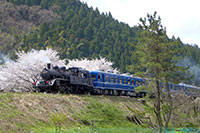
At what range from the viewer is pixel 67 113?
1552cm

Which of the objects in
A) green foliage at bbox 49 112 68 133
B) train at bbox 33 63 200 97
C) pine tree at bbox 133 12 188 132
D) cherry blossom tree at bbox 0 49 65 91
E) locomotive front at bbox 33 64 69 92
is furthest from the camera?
cherry blossom tree at bbox 0 49 65 91

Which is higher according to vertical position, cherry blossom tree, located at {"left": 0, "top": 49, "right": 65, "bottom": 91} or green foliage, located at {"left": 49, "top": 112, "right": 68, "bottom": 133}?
cherry blossom tree, located at {"left": 0, "top": 49, "right": 65, "bottom": 91}

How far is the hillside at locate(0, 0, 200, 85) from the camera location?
7075cm

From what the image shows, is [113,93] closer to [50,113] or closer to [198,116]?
[198,116]

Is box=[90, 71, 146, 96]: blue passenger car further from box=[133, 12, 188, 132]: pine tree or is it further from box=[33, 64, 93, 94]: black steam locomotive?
box=[133, 12, 188, 132]: pine tree

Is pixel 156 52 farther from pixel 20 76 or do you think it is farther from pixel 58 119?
pixel 20 76

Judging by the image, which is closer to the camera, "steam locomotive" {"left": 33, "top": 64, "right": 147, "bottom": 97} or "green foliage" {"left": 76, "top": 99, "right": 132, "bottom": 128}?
"green foliage" {"left": 76, "top": 99, "right": 132, "bottom": 128}

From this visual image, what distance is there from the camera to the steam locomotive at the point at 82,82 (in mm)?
20328

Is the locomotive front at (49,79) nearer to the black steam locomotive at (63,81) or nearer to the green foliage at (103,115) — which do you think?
the black steam locomotive at (63,81)

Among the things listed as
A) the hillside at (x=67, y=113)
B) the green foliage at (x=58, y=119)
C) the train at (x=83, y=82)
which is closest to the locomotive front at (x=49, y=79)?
the train at (x=83, y=82)

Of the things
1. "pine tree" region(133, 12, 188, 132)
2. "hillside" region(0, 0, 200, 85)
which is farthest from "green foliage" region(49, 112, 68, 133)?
"hillside" region(0, 0, 200, 85)

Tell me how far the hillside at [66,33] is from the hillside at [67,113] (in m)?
42.1

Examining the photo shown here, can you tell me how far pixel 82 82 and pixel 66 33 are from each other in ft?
198

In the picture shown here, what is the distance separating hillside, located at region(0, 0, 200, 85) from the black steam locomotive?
1577 inches
